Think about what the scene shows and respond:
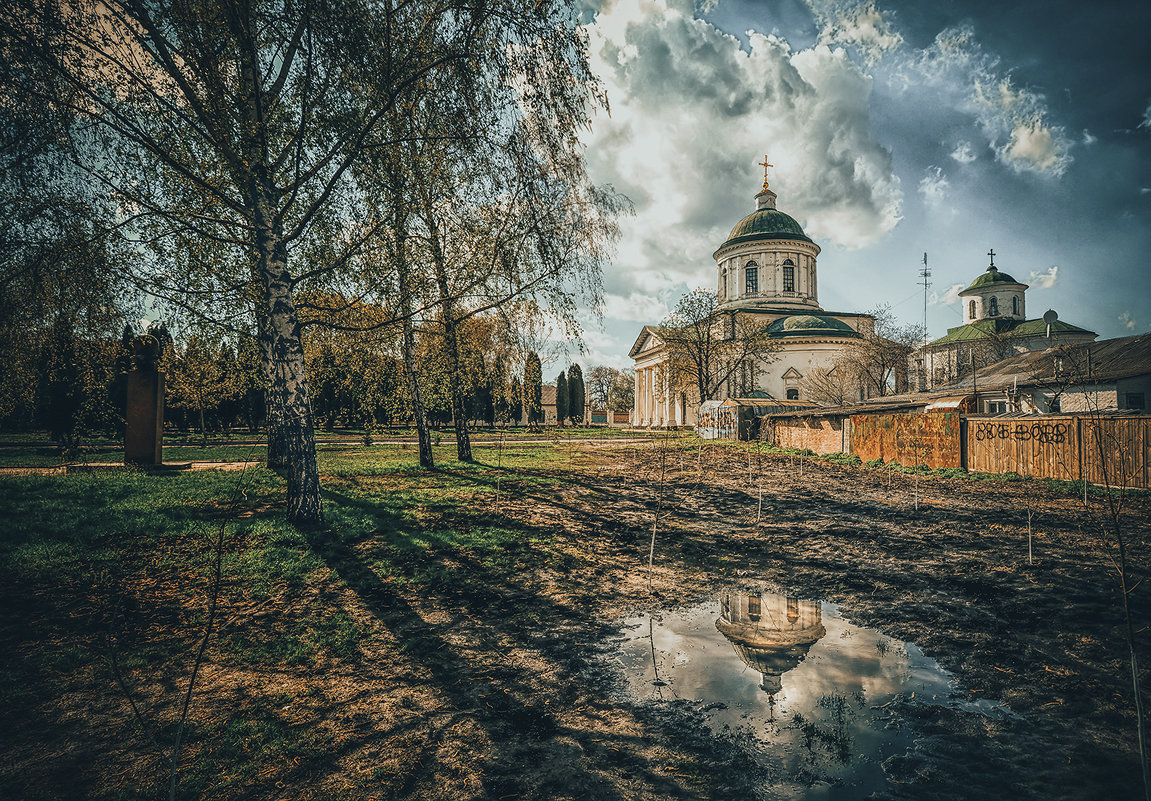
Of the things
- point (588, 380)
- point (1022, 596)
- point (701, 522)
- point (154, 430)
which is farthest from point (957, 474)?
point (588, 380)

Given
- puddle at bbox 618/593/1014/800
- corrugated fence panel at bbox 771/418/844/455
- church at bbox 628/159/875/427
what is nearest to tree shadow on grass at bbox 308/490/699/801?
puddle at bbox 618/593/1014/800

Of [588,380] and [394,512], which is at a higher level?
[588,380]

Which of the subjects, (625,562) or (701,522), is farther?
(701,522)

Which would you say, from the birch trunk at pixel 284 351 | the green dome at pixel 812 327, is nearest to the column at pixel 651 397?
the green dome at pixel 812 327

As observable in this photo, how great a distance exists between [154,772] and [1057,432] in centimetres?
2033

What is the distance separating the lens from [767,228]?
6356 centimetres

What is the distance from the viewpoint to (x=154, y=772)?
9.09 feet

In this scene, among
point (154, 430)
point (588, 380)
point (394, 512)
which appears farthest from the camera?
point (588, 380)

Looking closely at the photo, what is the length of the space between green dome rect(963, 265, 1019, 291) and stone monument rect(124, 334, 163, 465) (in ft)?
292

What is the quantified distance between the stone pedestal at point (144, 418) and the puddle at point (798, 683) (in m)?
13.6

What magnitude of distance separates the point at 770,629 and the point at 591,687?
2079mm

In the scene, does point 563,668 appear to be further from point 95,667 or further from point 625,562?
point 95,667

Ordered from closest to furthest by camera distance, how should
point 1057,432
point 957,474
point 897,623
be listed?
point 897,623 → point 1057,432 → point 957,474

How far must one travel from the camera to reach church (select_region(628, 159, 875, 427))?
55.8 metres
